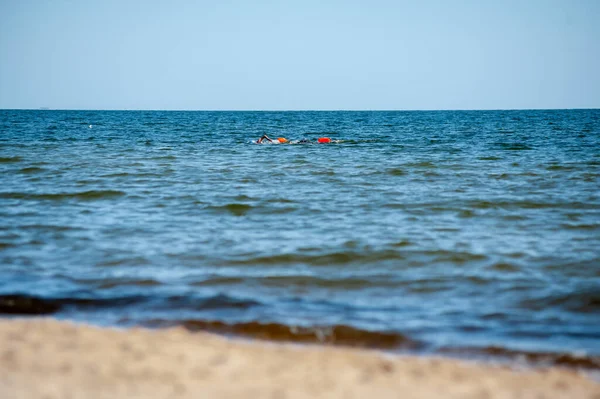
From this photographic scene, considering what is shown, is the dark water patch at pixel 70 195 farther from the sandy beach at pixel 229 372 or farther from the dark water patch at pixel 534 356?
the dark water patch at pixel 534 356

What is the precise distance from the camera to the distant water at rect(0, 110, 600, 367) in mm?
5762

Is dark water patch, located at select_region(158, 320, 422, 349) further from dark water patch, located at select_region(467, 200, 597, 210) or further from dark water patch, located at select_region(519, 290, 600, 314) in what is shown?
dark water patch, located at select_region(467, 200, 597, 210)

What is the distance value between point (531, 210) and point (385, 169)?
715cm

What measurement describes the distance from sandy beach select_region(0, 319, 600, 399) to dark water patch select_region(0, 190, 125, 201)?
25.9 ft

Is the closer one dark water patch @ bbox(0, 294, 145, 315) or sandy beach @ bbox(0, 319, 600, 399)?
sandy beach @ bbox(0, 319, 600, 399)

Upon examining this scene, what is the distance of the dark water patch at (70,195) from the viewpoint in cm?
1275

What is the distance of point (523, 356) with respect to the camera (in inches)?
197

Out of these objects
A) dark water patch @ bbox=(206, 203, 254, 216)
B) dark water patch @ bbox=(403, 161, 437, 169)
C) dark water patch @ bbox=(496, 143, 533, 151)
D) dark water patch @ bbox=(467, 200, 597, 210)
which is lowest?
dark water patch @ bbox=(206, 203, 254, 216)

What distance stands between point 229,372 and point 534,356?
265 centimetres

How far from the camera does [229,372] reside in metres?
4.49

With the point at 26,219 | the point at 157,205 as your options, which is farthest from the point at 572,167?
the point at 26,219

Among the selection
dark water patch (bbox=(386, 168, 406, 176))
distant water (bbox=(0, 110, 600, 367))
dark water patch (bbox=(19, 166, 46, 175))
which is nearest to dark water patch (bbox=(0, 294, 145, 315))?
distant water (bbox=(0, 110, 600, 367))

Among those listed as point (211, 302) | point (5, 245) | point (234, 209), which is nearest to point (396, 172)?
point (234, 209)

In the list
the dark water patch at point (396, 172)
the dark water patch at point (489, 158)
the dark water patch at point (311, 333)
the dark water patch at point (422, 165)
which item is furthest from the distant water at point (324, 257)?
the dark water patch at point (489, 158)
